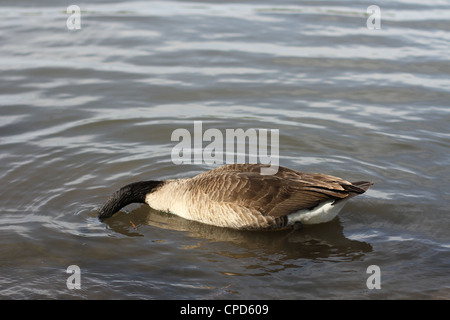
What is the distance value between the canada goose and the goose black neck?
1cm

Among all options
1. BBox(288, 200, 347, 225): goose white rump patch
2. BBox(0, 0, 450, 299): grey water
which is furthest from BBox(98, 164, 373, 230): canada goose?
BBox(0, 0, 450, 299): grey water

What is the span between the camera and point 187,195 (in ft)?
28.2

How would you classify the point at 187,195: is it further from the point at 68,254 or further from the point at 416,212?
the point at 416,212

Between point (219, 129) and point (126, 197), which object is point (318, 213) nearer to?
point (126, 197)

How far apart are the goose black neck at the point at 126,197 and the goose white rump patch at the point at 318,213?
2174 millimetres

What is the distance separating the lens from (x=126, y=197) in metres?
8.78

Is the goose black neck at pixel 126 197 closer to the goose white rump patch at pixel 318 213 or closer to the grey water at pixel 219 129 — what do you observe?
the grey water at pixel 219 129

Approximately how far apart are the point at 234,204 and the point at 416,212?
2.63 metres

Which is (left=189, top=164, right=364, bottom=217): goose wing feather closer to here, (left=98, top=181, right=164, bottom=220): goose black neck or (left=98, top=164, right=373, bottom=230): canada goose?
(left=98, top=164, right=373, bottom=230): canada goose

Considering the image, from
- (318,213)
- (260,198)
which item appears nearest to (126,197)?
(260,198)

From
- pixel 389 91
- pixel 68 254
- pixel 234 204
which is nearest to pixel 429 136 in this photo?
pixel 389 91

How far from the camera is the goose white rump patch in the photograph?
8.12 meters

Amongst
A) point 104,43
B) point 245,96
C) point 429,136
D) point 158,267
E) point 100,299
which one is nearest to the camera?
point 100,299

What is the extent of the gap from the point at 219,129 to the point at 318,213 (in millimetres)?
3699
